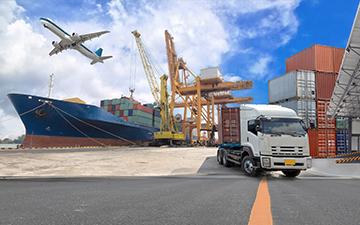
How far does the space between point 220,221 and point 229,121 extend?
10.3 metres

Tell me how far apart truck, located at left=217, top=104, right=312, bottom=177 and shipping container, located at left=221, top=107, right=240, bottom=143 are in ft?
3.83

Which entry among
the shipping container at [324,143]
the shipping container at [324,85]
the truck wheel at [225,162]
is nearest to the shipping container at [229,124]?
the truck wheel at [225,162]

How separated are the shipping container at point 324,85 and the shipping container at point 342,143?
3.86m

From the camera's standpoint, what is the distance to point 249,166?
1044cm

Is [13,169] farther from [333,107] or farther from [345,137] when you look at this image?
[345,137]

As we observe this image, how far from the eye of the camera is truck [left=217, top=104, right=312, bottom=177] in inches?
376

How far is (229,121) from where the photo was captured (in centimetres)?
1338

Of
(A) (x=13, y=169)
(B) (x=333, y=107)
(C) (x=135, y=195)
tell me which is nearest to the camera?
(C) (x=135, y=195)

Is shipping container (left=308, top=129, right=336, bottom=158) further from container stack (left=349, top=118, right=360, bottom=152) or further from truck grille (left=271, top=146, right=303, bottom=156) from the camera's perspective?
truck grille (left=271, top=146, right=303, bottom=156)

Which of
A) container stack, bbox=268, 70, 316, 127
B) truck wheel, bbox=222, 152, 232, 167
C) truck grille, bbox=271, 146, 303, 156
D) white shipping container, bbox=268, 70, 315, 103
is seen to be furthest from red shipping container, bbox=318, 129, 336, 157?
truck grille, bbox=271, 146, 303, 156

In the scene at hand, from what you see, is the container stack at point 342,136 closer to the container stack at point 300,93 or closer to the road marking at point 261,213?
the container stack at point 300,93

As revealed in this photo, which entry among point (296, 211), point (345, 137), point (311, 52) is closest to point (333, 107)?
point (345, 137)

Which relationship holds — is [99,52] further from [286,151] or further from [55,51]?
[286,151]

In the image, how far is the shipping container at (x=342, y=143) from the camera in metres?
22.1
